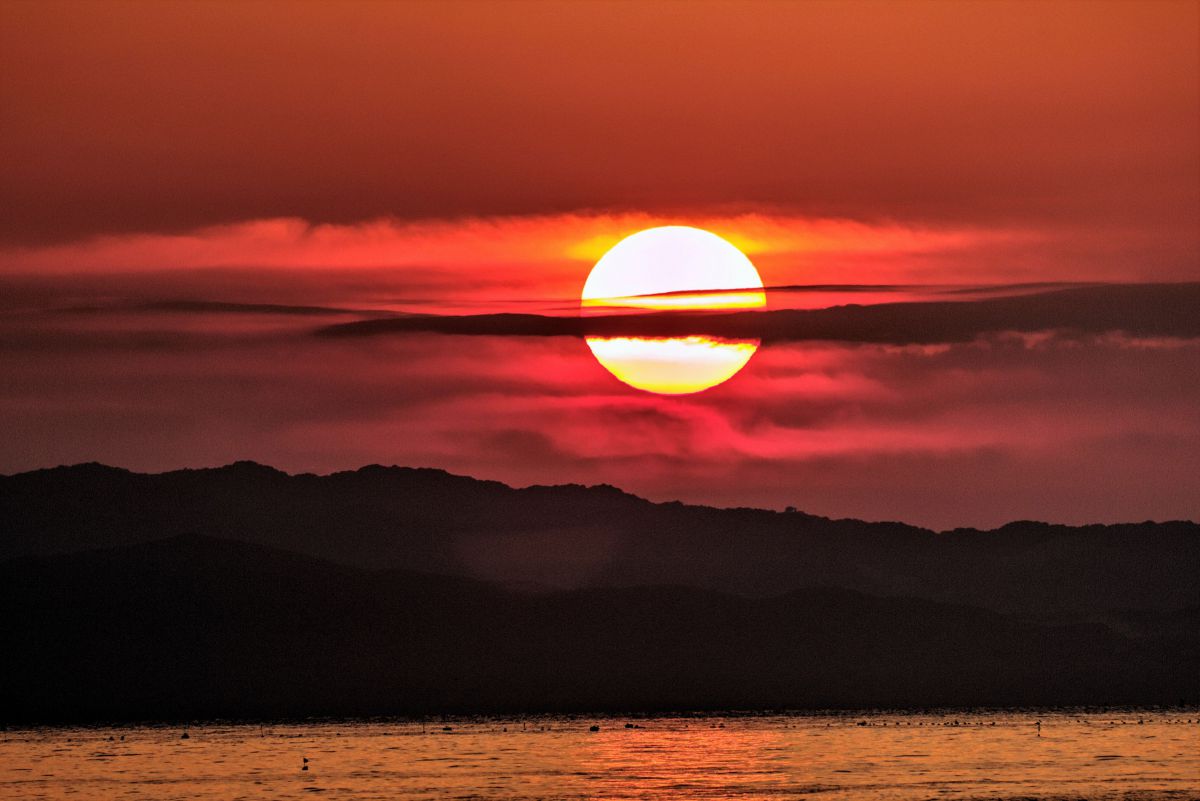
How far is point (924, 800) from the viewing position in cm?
19962

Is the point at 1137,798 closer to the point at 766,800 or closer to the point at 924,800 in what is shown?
the point at 924,800

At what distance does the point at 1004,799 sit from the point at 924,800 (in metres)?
7.61

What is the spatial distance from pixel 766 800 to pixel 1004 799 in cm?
2275

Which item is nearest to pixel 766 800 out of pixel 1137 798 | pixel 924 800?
pixel 924 800

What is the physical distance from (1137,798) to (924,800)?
20.0 meters

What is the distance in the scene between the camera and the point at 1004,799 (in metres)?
A: 198

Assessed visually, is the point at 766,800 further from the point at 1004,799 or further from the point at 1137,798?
the point at 1137,798

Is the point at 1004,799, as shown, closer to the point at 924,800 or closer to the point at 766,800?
the point at 924,800

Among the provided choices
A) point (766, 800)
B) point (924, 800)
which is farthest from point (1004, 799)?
point (766, 800)

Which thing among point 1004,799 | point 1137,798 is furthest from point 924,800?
point 1137,798

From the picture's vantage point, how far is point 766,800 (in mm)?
199500

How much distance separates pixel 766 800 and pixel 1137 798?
35113 mm

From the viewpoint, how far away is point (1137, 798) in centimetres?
19588

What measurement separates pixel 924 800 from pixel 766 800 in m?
15.3
